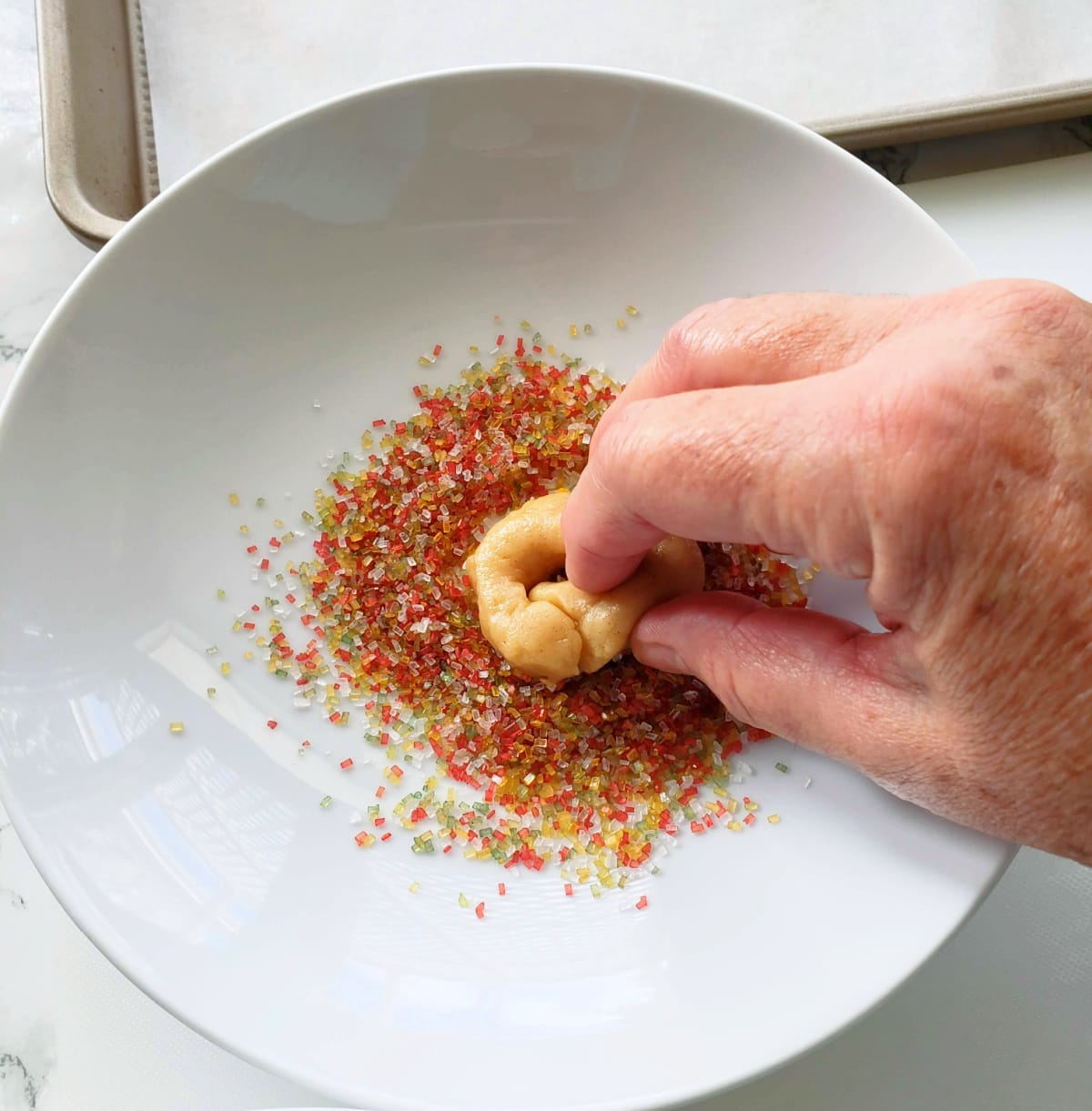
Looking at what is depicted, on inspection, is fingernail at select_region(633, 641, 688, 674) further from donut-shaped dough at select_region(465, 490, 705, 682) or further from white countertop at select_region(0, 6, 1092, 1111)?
white countertop at select_region(0, 6, 1092, 1111)

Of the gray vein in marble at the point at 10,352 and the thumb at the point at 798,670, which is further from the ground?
the thumb at the point at 798,670

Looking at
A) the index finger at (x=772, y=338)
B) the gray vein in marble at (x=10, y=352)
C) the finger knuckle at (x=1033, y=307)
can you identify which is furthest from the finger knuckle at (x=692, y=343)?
the gray vein in marble at (x=10, y=352)

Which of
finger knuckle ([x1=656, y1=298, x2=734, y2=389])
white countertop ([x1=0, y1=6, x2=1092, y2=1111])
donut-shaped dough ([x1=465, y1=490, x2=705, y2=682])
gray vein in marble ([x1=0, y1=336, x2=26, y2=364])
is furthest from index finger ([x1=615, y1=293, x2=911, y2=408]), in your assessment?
gray vein in marble ([x1=0, y1=336, x2=26, y2=364])

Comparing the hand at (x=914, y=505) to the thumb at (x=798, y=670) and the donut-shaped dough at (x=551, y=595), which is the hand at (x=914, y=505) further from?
the donut-shaped dough at (x=551, y=595)

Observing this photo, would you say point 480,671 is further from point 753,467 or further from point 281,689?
point 753,467

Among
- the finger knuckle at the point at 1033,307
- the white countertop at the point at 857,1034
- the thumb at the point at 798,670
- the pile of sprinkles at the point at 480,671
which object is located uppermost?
the finger knuckle at the point at 1033,307
